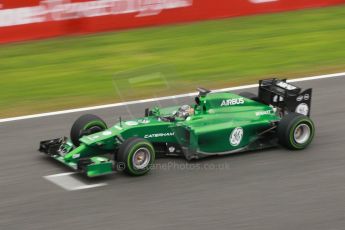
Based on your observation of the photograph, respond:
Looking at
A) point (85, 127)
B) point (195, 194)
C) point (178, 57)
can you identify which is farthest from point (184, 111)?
point (178, 57)

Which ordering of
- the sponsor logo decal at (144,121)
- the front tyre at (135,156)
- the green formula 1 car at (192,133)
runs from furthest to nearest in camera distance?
the sponsor logo decal at (144,121), the green formula 1 car at (192,133), the front tyre at (135,156)

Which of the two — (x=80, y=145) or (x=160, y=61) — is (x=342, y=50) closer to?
(x=160, y=61)

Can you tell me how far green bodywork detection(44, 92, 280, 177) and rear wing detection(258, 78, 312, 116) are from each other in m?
0.19

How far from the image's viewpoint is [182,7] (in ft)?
55.1

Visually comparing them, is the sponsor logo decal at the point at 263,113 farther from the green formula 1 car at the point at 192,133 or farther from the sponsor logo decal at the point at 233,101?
the sponsor logo decal at the point at 233,101

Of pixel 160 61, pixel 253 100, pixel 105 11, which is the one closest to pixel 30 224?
pixel 253 100

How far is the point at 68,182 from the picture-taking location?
8.97 meters

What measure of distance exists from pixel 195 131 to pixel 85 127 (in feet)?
4.70

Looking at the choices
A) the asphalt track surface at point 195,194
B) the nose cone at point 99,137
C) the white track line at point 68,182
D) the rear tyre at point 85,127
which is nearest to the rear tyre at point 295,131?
the asphalt track surface at point 195,194

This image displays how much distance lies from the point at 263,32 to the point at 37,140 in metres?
Result: 7.50

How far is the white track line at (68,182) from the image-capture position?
8836 millimetres

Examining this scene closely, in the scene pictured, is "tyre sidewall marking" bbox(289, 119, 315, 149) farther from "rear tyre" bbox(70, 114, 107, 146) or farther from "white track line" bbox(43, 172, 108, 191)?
"white track line" bbox(43, 172, 108, 191)

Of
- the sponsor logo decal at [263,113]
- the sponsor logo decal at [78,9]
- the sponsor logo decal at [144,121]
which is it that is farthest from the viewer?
the sponsor logo decal at [78,9]

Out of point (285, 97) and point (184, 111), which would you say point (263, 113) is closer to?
point (285, 97)
